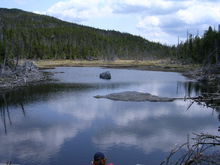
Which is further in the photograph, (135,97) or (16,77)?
(16,77)

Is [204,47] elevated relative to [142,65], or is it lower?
elevated

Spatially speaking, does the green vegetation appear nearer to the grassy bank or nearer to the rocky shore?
the grassy bank

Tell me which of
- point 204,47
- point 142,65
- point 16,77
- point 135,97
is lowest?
point 135,97

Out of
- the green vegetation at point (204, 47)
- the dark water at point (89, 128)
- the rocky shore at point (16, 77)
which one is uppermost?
the green vegetation at point (204, 47)

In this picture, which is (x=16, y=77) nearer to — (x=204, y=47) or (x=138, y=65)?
(x=204, y=47)

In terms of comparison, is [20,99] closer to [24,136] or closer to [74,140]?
[24,136]

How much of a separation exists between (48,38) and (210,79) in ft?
454

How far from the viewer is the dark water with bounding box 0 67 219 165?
2116 centimetres

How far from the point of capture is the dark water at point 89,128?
21.2m

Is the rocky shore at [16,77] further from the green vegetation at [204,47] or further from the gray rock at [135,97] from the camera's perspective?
the green vegetation at [204,47]

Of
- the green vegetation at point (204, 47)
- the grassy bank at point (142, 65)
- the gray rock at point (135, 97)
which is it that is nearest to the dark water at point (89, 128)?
the gray rock at point (135, 97)

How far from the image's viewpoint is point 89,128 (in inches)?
1104

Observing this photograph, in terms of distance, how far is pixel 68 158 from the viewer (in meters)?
20.5

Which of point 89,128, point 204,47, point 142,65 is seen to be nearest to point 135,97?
point 89,128
